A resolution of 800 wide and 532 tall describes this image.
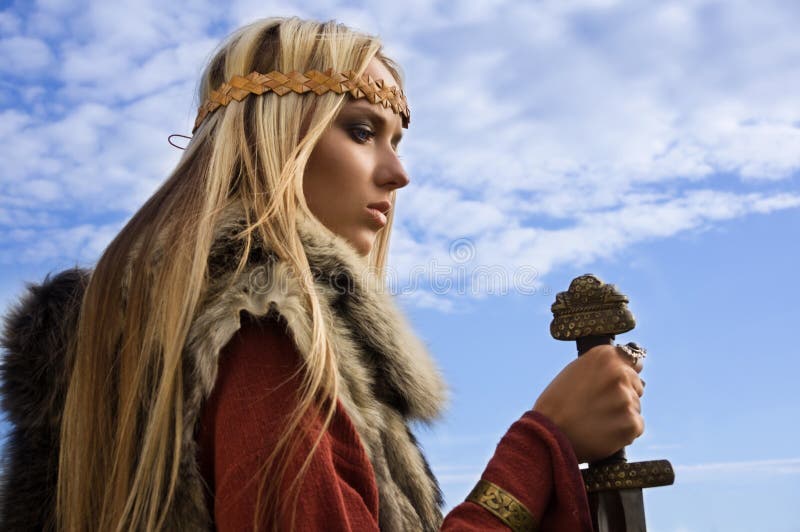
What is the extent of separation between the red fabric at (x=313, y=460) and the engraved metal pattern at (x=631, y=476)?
13 centimetres

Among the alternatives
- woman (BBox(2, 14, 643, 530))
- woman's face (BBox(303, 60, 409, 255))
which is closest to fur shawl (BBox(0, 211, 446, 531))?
woman (BBox(2, 14, 643, 530))

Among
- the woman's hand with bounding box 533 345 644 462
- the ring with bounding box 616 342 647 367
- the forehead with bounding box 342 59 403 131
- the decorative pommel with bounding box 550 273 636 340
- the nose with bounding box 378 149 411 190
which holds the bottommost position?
the woman's hand with bounding box 533 345 644 462

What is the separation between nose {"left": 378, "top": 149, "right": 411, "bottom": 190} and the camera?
2.88 metres

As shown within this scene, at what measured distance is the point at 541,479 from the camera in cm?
226

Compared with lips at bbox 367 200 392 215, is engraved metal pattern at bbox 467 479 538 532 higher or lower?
lower

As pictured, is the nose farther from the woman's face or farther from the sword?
the sword

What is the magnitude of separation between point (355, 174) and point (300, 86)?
1.24 ft

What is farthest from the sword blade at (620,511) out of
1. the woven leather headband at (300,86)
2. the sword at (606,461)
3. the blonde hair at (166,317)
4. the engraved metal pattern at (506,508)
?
the woven leather headband at (300,86)

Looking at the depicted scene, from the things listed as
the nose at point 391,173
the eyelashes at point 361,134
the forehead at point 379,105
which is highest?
the forehead at point 379,105

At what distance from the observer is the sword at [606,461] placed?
7.77 ft

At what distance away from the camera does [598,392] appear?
235 cm

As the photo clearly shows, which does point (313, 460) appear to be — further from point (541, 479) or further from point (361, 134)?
point (361, 134)

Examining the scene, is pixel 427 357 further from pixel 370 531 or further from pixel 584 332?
pixel 370 531

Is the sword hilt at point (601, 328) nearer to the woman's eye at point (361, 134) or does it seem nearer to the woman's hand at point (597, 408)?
the woman's hand at point (597, 408)
